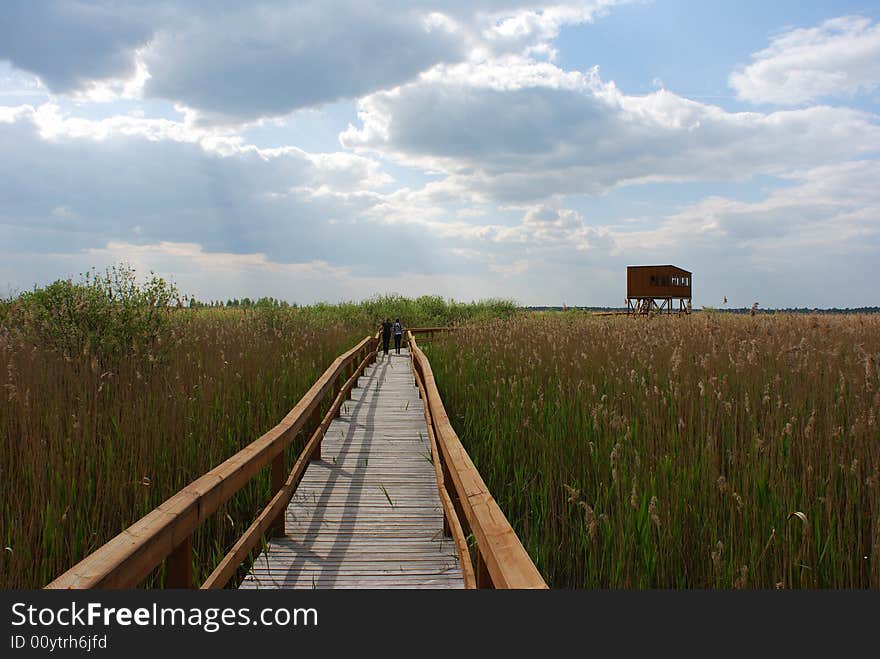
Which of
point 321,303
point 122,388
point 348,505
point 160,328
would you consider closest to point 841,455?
point 348,505

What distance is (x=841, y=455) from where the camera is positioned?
4297 millimetres

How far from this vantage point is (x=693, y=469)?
441 centimetres

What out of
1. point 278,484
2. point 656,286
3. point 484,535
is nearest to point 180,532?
point 484,535

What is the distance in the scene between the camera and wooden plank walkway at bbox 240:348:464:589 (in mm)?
4426

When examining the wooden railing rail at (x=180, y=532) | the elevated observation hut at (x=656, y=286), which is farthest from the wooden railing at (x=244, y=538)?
the elevated observation hut at (x=656, y=286)

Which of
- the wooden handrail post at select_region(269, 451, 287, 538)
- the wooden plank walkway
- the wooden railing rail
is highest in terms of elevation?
the wooden railing rail

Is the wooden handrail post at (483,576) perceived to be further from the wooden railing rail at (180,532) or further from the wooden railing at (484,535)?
the wooden railing rail at (180,532)

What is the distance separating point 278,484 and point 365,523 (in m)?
0.94

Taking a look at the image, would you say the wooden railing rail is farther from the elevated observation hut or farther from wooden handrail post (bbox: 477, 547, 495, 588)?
the elevated observation hut

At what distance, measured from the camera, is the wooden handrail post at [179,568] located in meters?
3.07

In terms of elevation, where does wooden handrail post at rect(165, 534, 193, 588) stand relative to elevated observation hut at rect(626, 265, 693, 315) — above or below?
below

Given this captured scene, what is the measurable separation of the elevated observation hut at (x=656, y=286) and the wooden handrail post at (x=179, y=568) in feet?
123

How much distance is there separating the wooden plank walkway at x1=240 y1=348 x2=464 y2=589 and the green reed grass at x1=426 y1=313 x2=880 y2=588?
78 cm

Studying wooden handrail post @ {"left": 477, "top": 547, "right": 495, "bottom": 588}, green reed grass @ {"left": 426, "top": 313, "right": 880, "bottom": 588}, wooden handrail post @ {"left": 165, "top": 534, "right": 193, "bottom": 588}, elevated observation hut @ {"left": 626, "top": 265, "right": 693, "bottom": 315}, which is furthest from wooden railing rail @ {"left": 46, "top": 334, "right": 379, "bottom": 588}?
elevated observation hut @ {"left": 626, "top": 265, "right": 693, "bottom": 315}
